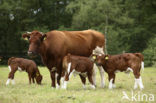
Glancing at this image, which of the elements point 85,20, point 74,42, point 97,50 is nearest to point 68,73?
point 74,42

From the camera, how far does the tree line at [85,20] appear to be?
37094mm

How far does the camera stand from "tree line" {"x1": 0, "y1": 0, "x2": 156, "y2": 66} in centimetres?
3709

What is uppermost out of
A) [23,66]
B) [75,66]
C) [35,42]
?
[35,42]

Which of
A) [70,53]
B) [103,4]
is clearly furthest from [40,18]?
[70,53]

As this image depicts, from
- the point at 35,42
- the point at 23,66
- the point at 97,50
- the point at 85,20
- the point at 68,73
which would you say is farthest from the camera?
the point at 85,20

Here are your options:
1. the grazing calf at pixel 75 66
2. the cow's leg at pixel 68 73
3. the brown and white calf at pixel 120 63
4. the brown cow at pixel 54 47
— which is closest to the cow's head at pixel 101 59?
the brown and white calf at pixel 120 63

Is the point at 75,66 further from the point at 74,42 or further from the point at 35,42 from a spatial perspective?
the point at 35,42

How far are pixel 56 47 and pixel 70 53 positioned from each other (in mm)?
734

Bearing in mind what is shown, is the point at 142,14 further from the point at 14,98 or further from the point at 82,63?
the point at 14,98

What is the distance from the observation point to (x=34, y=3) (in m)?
43.2

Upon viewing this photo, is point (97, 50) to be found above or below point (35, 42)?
below

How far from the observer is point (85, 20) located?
→ 37.9 m

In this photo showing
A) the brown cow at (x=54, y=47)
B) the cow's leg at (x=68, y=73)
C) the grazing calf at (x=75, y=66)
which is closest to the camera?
the cow's leg at (x=68, y=73)

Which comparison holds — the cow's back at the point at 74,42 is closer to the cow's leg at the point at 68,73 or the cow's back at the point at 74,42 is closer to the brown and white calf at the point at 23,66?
the cow's leg at the point at 68,73
